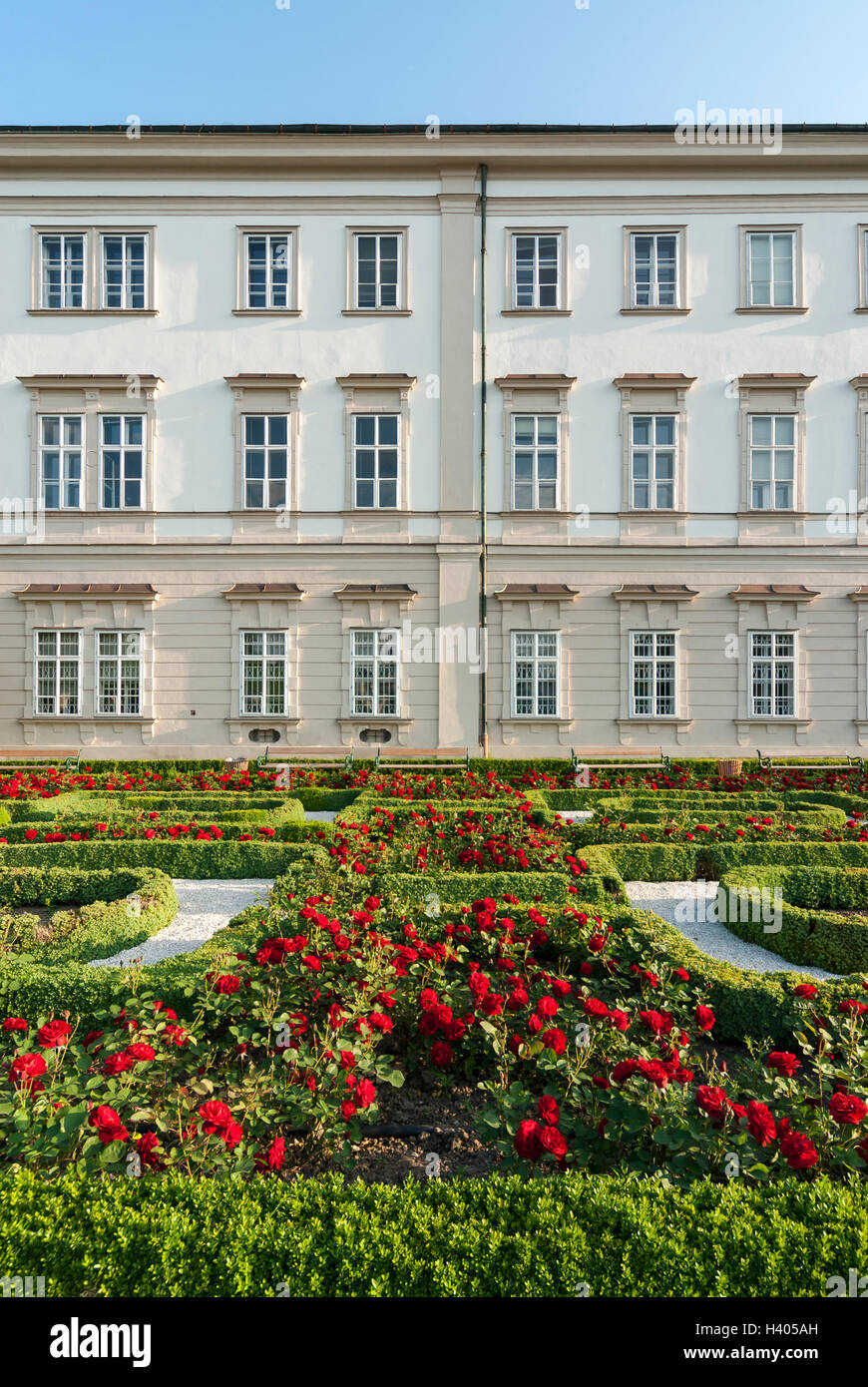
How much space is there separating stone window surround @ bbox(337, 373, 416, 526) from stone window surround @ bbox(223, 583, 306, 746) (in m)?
2.59

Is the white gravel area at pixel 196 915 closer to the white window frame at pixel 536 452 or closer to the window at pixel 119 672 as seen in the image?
the window at pixel 119 672

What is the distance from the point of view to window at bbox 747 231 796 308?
18.2m

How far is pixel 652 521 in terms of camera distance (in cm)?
1817

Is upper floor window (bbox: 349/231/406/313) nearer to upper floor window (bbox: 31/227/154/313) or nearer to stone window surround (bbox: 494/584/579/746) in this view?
upper floor window (bbox: 31/227/154/313)

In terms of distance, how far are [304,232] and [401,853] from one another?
16.8 m

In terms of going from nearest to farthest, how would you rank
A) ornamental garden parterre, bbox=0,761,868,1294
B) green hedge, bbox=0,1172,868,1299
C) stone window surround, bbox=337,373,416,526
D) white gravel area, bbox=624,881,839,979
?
1. green hedge, bbox=0,1172,868,1299
2. ornamental garden parterre, bbox=0,761,868,1294
3. white gravel area, bbox=624,881,839,979
4. stone window surround, bbox=337,373,416,526

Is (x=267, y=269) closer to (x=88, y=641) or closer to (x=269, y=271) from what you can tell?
(x=269, y=271)

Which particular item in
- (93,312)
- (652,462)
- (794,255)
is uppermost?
(794,255)

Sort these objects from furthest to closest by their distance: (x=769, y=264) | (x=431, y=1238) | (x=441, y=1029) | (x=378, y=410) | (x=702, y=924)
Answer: (x=769, y=264), (x=378, y=410), (x=702, y=924), (x=441, y=1029), (x=431, y=1238)

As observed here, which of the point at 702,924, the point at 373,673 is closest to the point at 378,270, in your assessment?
the point at 373,673

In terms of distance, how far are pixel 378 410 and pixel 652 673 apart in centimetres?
928

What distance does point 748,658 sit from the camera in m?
18.1

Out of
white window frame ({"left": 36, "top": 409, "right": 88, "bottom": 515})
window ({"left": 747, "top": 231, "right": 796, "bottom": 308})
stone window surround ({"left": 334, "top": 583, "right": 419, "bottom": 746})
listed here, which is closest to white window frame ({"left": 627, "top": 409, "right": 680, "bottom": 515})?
window ({"left": 747, "top": 231, "right": 796, "bottom": 308})

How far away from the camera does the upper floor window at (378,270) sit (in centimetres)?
1805
